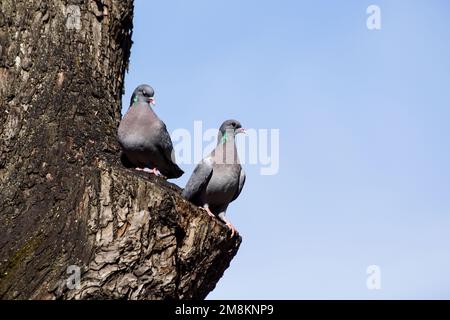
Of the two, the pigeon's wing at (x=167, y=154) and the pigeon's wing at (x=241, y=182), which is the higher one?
the pigeon's wing at (x=167, y=154)

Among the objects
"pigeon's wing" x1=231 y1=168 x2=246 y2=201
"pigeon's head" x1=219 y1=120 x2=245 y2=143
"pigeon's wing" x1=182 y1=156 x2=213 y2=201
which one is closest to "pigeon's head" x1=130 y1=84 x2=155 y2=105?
"pigeon's head" x1=219 y1=120 x2=245 y2=143

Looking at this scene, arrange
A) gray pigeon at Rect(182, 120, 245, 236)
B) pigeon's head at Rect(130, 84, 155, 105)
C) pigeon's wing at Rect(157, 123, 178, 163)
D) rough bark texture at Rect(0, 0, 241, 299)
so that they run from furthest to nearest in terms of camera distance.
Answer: pigeon's head at Rect(130, 84, 155, 105) → pigeon's wing at Rect(157, 123, 178, 163) → gray pigeon at Rect(182, 120, 245, 236) → rough bark texture at Rect(0, 0, 241, 299)

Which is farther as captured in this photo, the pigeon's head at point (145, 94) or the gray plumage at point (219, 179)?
the pigeon's head at point (145, 94)

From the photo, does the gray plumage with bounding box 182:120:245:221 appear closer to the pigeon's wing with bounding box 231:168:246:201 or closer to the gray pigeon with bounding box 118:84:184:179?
the pigeon's wing with bounding box 231:168:246:201

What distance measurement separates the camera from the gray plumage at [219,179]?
9.80m

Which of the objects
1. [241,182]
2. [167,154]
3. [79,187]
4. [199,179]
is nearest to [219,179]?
[199,179]

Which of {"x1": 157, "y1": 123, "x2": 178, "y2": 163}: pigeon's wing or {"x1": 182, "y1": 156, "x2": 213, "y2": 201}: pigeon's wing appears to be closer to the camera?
{"x1": 182, "y1": 156, "x2": 213, "y2": 201}: pigeon's wing

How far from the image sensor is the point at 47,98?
28.1ft

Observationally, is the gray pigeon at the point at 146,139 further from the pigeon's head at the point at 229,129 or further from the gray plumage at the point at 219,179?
the pigeon's head at the point at 229,129

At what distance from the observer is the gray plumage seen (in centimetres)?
980

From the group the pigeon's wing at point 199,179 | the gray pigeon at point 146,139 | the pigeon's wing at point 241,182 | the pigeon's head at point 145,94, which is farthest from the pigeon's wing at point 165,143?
the pigeon's wing at point 241,182

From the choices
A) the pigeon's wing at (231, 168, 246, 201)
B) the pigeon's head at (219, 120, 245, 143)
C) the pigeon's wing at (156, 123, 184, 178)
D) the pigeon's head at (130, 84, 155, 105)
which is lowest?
the pigeon's wing at (231, 168, 246, 201)
